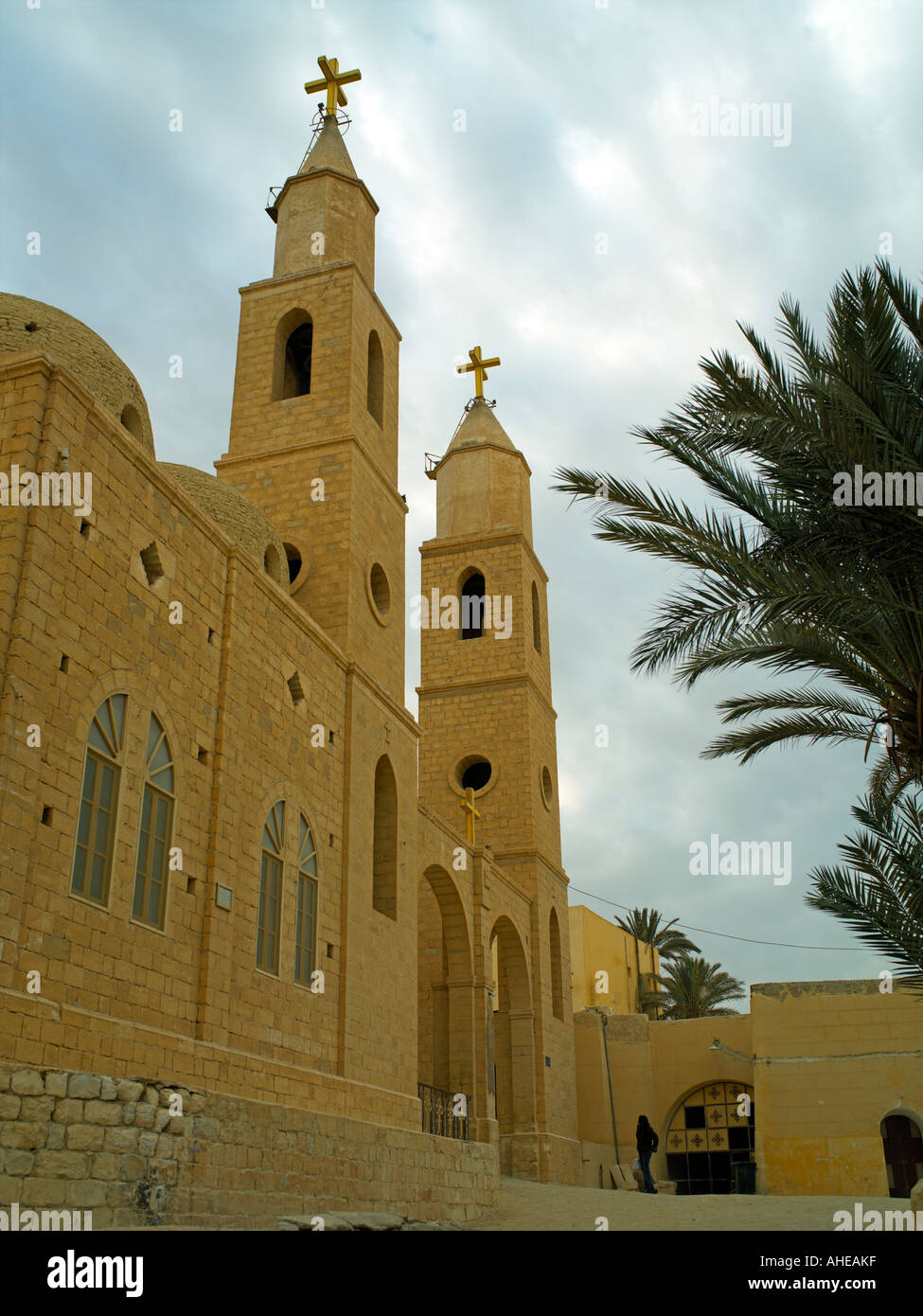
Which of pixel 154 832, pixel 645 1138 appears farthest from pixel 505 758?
pixel 154 832

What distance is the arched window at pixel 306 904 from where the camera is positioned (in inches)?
469

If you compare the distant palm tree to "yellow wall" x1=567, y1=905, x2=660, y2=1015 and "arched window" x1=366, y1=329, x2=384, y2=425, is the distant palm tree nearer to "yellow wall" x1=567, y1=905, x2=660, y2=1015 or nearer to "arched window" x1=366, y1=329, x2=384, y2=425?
"yellow wall" x1=567, y1=905, x2=660, y2=1015

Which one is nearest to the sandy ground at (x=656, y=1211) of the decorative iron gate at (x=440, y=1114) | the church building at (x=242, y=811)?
the church building at (x=242, y=811)

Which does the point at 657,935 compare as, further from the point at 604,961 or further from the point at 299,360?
the point at 299,360

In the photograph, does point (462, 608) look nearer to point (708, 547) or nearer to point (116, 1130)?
point (708, 547)

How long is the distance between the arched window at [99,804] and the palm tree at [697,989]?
2750cm

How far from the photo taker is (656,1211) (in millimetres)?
14047

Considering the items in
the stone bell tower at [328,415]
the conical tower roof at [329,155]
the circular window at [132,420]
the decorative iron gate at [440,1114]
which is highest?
the conical tower roof at [329,155]

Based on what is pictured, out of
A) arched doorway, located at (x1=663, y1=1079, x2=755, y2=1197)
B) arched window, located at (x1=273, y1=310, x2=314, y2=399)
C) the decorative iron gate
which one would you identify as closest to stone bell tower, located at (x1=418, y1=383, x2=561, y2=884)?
the decorative iron gate

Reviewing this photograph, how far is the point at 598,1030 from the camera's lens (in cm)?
2550

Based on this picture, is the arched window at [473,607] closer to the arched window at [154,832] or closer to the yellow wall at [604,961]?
the yellow wall at [604,961]

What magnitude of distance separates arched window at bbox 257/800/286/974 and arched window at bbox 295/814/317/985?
44cm
